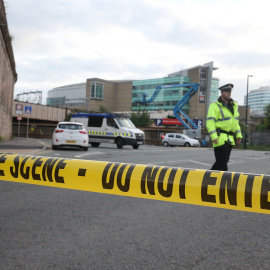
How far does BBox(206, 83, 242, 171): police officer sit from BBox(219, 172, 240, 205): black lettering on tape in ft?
11.6

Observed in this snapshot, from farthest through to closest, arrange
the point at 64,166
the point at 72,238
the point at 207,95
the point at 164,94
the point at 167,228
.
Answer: the point at 164,94 < the point at 207,95 < the point at 167,228 < the point at 72,238 < the point at 64,166

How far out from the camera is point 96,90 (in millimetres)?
115812

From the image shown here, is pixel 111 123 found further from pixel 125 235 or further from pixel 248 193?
pixel 248 193

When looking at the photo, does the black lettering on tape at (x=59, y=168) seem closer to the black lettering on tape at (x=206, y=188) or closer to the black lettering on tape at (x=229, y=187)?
the black lettering on tape at (x=206, y=188)

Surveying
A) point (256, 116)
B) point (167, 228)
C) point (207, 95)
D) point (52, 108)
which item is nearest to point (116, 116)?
point (167, 228)

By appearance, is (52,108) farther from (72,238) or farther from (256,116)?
(256,116)

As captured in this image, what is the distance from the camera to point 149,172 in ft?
7.46

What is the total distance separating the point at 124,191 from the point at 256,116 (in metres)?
140

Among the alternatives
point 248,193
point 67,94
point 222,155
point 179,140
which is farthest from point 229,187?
point 67,94

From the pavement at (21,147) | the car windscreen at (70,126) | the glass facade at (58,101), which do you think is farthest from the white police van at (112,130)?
the glass facade at (58,101)

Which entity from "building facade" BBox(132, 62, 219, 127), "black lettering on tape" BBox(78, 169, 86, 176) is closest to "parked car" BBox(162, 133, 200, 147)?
"black lettering on tape" BBox(78, 169, 86, 176)

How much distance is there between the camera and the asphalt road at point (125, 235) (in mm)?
2715

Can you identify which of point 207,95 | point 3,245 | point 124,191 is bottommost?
point 3,245

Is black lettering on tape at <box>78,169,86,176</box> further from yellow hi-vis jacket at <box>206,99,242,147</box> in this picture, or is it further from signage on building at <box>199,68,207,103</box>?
signage on building at <box>199,68,207,103</box>
